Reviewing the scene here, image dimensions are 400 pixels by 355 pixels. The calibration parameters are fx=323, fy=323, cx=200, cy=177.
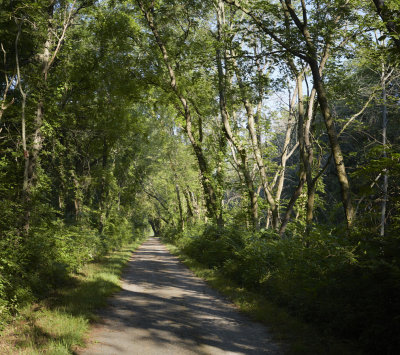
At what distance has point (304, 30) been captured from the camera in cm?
783

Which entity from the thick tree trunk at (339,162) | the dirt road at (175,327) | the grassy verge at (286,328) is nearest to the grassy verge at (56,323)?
the dirt road at (175,327)

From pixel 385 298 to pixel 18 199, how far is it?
26.7 ft

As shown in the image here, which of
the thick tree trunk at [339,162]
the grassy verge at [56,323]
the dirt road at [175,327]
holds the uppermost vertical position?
the thick tree trunk at [339,162]

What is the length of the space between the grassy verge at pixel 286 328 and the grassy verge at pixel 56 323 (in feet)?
10.5

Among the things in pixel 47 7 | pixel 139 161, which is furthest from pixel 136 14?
pixel 139 161

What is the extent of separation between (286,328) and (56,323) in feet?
13.2

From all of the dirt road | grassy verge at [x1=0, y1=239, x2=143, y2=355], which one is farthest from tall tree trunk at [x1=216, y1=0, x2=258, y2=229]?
grassy verge at [x1=0, y1=239, x2=143, y2=355]

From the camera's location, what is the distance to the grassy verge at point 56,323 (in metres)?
4.67

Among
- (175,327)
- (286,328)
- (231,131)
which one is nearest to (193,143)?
(231,131)

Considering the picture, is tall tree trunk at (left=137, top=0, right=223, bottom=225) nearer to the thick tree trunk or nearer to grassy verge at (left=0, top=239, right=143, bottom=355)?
grassy verge at (left=0, top=239, right=143, bottom=355)

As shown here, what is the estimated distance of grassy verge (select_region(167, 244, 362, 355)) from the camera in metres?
4.62

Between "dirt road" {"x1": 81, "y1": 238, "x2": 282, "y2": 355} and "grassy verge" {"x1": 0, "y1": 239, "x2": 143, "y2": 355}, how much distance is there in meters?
0.30

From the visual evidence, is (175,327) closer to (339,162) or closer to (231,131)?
(339,162)

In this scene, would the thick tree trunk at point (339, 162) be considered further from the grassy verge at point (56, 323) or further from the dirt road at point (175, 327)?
the grassy verge at point (56, 323)
